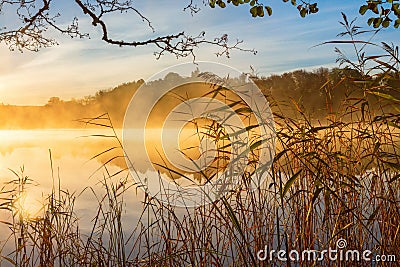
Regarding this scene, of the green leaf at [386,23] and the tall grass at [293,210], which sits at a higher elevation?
the green leaf at [386,23]

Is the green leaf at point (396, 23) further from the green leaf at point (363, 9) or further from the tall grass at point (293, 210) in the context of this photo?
the tall grass at point (293, 210)

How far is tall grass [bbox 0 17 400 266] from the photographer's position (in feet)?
7.26

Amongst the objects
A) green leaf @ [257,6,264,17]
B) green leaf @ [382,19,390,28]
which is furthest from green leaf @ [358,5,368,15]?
green leaf @ [257,6,264,17]

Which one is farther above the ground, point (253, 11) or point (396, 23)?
point (253, 11)

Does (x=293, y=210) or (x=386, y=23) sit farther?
(x=386, y=23)

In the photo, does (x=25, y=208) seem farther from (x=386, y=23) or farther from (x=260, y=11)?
(x=386, y=23)

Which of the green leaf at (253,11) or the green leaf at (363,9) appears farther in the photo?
the green leaf at (253,11)

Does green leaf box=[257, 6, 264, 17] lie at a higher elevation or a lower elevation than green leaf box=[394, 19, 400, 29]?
higher

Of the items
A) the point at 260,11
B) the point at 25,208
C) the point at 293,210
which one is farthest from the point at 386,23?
the point at 25,208

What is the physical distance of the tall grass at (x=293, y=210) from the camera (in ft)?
7.26

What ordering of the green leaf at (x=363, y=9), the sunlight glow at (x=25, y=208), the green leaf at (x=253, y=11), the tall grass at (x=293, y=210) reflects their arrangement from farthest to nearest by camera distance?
1. the green leaf at (x=253, y=11)
2. the green leaf at (x=363, y=9)
3. the sunlight glow at (x=25, y=208)
4. the tall grass at (x=293, y=210)

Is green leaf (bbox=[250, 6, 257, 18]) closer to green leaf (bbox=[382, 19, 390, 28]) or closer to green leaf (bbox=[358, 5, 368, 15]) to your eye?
green leaf (bbox=[358, 5, 368, 15])

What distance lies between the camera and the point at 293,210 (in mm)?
2400

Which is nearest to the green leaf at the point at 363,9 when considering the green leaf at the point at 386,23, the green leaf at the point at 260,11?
the green leaf at the point at 386,23
